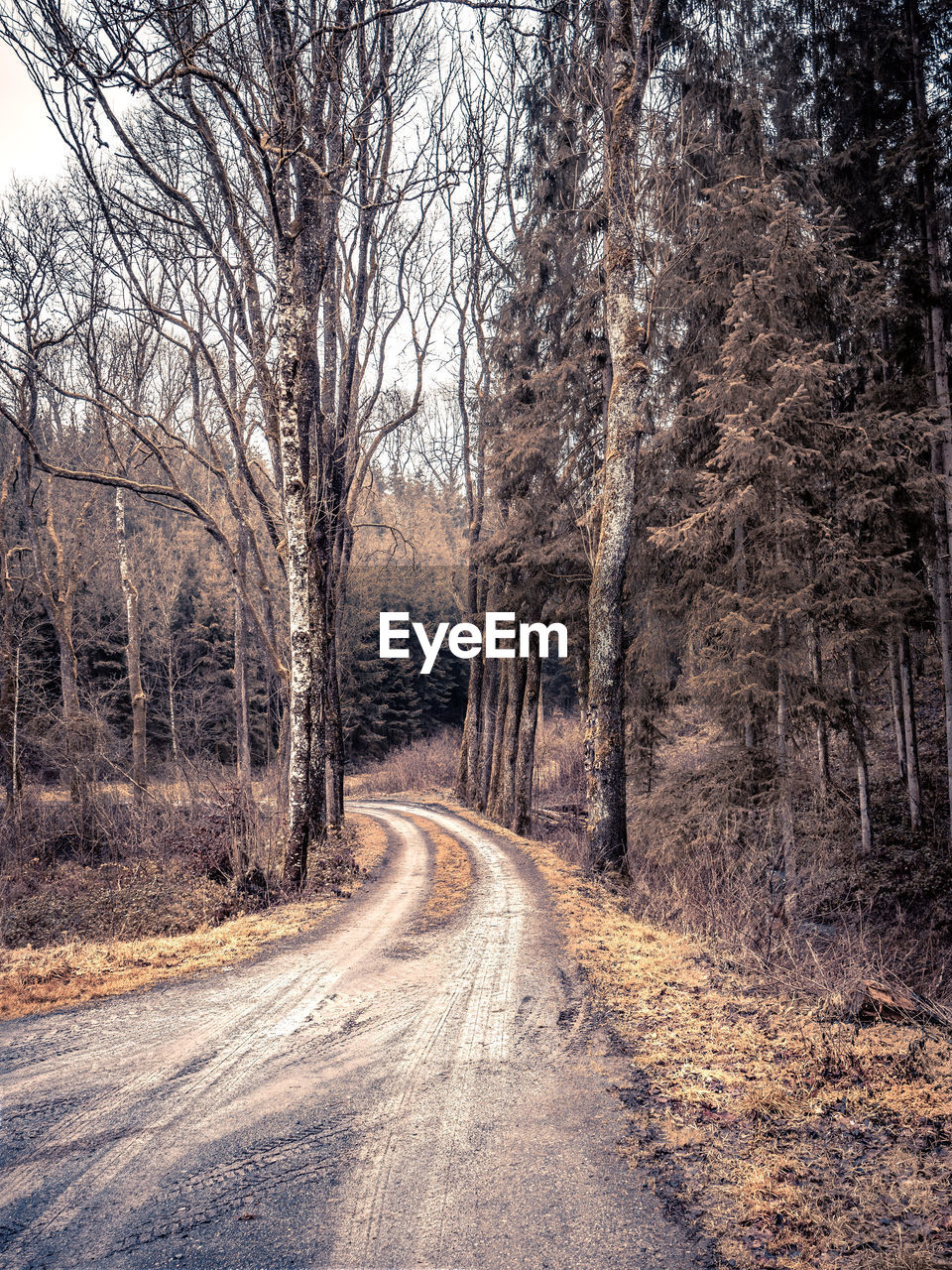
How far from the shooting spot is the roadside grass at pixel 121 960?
17.1ft

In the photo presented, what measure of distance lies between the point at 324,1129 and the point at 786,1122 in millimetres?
2200

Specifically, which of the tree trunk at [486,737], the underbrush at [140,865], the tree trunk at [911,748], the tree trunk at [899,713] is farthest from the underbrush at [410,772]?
the tree trunk at [911,748]

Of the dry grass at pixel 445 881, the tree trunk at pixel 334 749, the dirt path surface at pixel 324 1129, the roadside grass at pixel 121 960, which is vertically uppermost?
the tree trunk at pixel 334 749

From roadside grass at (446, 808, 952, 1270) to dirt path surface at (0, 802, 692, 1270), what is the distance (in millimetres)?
244

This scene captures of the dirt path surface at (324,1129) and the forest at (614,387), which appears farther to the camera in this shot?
the forest at (614,387)

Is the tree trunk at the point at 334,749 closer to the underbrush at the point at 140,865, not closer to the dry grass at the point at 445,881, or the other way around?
the underbrush at the point at 140,865

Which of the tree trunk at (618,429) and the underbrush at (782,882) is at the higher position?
the tree trunk at (618,429)

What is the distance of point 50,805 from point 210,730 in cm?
1486

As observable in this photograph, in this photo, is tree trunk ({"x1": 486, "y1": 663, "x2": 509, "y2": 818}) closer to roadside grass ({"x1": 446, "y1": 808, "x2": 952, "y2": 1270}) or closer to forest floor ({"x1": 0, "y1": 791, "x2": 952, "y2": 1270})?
forest floor ({"x1": 0, "y1": 791, "x2": 952, "y2": 1270})

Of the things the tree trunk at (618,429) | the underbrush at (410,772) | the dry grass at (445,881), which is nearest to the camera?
the dry grass at (445,881)

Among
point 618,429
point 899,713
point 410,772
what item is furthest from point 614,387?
point 410,772

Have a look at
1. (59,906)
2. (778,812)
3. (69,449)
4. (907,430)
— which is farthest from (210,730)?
(907,430)

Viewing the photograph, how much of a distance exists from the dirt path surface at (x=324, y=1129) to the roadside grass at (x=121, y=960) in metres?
0.34

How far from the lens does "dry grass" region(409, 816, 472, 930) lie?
25.7ft
